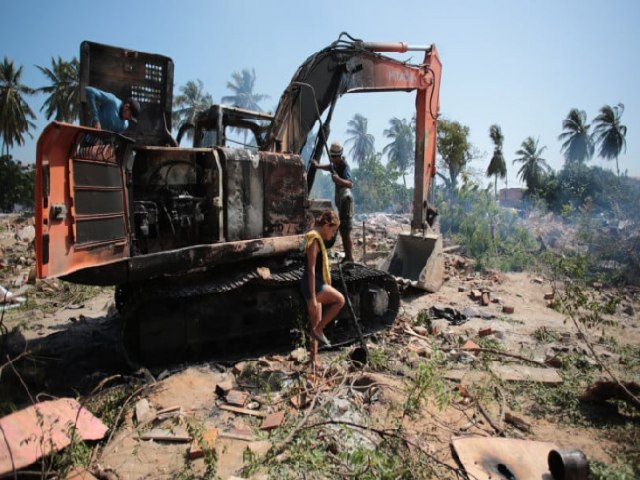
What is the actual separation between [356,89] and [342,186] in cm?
174

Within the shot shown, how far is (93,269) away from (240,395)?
5.43 ft

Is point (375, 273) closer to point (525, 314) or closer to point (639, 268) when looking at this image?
point (525, 314)

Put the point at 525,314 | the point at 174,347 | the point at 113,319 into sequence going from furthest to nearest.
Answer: the point at 525,314, the point at 113,319, the point at 174,347

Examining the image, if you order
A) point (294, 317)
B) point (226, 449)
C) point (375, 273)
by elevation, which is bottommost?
point (226, 449)

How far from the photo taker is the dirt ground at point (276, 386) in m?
2.91

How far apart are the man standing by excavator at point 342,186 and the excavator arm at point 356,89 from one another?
26 centimetres

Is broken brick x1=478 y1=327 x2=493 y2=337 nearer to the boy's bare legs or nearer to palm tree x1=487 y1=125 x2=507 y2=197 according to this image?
the boy's bare legs

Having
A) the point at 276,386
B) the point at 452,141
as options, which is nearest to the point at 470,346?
the point at 276,386

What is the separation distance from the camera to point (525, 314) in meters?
6.79

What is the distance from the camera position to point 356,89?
6359 mm

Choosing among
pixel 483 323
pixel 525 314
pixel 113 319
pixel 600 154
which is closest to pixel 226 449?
pixel 113 319

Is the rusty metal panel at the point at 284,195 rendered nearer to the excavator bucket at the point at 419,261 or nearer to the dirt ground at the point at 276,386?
the dirt ground at the point at 276,386

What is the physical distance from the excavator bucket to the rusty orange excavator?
5.37 ft

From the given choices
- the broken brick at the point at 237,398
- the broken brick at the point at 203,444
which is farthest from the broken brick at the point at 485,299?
the broken brick at the point at 203,444
